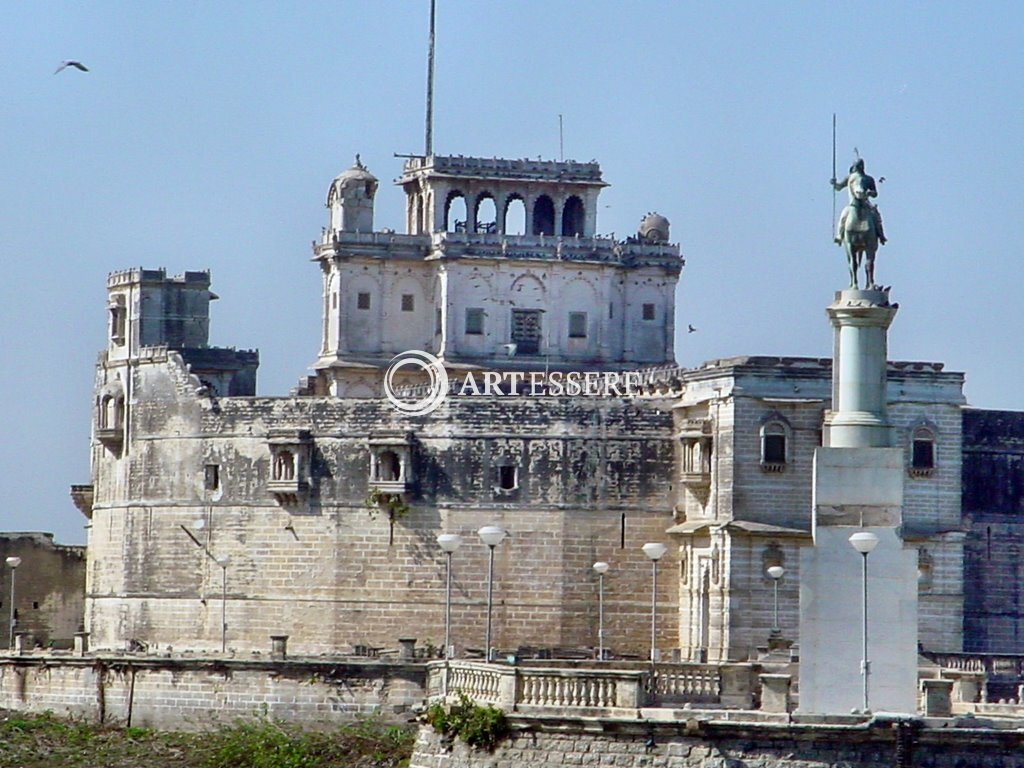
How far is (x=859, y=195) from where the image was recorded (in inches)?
2255

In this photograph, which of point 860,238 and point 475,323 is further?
point 475,323

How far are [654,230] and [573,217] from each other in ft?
7.98

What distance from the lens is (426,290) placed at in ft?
326

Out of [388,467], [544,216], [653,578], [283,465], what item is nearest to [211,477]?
[283,465]

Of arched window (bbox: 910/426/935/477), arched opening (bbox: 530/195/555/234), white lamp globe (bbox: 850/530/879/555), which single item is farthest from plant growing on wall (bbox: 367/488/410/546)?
white lamp globe (bbox: 850/530/879/555)

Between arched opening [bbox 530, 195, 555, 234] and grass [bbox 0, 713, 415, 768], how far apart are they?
2882 cm

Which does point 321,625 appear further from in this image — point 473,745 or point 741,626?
point 473,745

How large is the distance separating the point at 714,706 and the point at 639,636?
25.1 m

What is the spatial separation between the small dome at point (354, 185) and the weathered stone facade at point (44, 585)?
1256cm

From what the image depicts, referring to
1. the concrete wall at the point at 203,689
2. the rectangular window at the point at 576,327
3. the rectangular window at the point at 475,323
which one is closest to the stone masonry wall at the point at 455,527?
the concrete wall at the point at 203,689

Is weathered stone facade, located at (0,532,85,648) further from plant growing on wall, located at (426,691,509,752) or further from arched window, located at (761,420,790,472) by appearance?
plant growing on wall, located at (426,691,509,752)

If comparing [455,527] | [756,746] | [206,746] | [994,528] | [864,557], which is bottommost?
[206,746]

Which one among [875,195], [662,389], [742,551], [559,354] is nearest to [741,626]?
[742,551]

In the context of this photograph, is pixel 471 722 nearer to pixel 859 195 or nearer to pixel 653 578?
pixel 859 195
